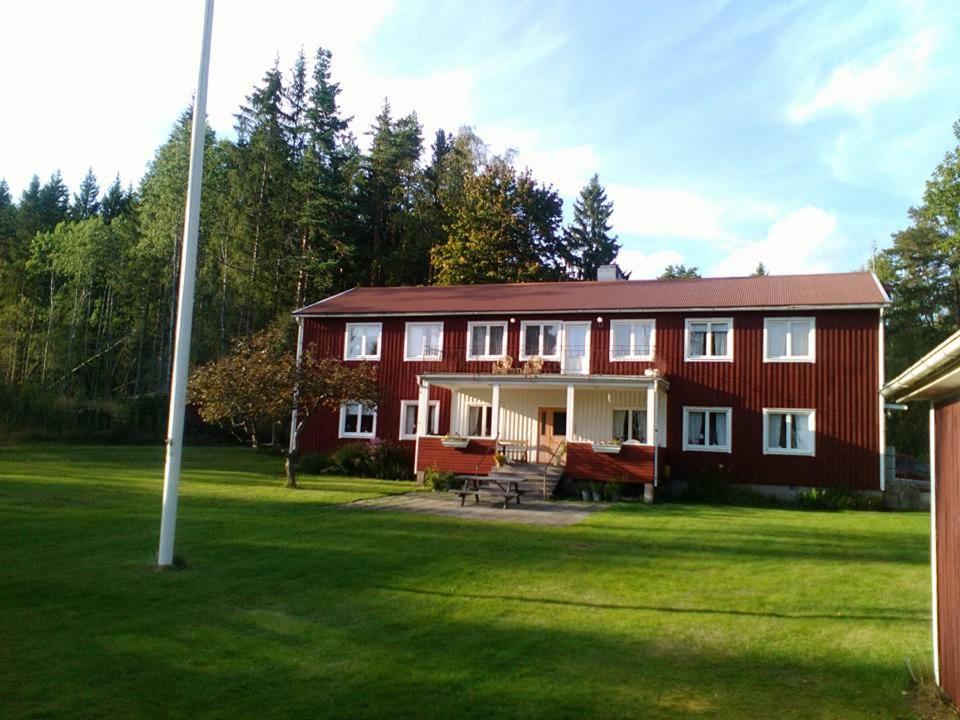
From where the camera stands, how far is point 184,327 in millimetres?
9641

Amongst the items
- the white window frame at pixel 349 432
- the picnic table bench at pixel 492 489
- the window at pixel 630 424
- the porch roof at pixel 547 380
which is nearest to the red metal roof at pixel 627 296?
the porch roof at pixel 547 380

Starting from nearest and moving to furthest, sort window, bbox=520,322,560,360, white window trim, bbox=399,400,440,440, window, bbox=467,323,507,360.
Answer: window, bbox=520,322,560,360 < window, bbox=467,323,507,360 < white window trim, bbox=399,400,440,440

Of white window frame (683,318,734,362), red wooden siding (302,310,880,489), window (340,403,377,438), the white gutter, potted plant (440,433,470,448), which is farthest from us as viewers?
window (340,403,377,438)

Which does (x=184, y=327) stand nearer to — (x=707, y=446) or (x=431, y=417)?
(x=431, y=417)

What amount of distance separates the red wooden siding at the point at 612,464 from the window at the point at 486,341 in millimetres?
5662

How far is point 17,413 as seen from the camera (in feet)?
110

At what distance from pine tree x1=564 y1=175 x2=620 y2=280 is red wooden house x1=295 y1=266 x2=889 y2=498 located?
2837 cm

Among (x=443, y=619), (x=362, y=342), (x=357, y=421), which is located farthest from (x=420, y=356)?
(x=443, y=619)

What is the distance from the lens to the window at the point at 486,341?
27078 mm

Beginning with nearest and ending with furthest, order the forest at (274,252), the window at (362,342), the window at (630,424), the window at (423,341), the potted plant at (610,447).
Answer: the potted plant at (610,447) < the window at (630,424) < the window at (423,341) < the window at (362,342) < the forest at (274,252)

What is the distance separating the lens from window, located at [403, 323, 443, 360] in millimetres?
27969

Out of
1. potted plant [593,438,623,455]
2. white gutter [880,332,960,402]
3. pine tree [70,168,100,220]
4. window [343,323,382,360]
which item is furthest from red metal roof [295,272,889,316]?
pine tree [70,168,100,220]

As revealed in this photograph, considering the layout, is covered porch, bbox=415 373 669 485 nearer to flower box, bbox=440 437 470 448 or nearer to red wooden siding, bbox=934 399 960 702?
flower box, bbox=440 437 470 448

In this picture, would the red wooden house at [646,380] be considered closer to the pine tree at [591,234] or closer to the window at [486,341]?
the window at [486,341]
